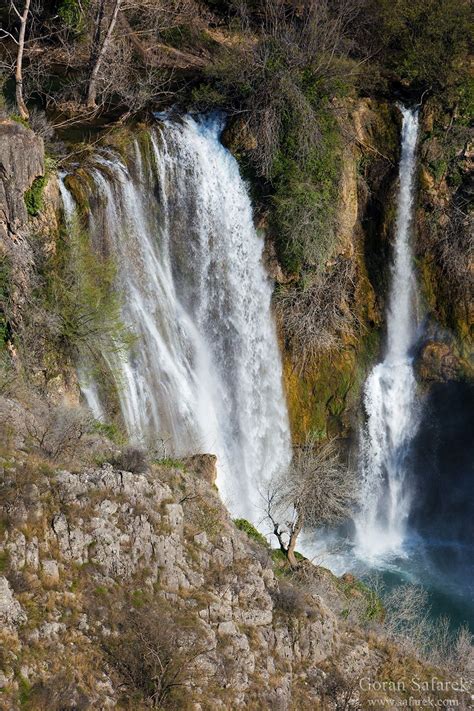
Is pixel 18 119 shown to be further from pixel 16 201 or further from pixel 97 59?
pixel 97 59

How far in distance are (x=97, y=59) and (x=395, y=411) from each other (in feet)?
41.3

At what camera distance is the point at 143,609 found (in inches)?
328

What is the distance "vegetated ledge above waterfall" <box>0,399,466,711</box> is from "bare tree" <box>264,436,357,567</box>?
447cm

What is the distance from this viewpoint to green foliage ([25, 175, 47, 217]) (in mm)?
13273

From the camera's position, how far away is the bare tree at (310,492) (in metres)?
15.4

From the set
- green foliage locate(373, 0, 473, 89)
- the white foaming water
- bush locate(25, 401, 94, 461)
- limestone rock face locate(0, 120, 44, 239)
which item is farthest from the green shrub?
green foliage locate(373, 0, 473, 89)

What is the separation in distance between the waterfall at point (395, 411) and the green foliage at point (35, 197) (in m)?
10.5

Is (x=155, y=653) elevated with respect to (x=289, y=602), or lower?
lower

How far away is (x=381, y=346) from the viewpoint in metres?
20.2

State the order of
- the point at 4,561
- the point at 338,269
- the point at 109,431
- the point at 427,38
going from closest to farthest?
1. the point at 4,561
2. the point at 109,431
3. the point at 338,269
4. the point at 427,38

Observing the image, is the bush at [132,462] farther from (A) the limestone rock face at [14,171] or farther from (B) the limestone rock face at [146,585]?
(A) the limestone rock face at [14,171]

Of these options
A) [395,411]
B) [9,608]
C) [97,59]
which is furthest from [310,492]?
[97,59]

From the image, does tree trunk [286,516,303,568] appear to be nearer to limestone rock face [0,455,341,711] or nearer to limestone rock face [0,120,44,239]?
limestone rock face [0,455,341,711]

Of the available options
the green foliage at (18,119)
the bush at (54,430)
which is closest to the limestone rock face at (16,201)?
the green foliage at (18,119)
